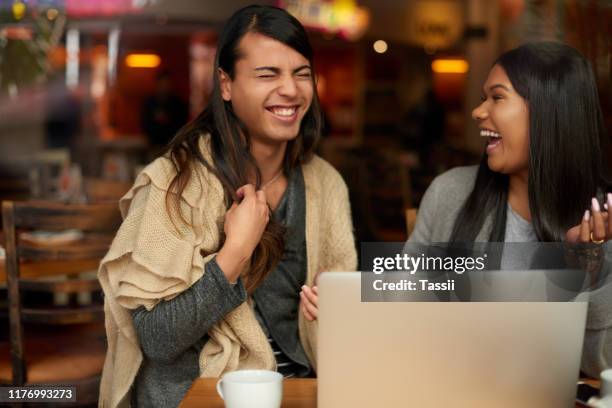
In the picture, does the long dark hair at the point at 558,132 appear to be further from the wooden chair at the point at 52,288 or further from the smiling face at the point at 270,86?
the wooden chair at the point at 52,288

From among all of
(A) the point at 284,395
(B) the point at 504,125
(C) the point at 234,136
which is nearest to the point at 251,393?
(A) the point at 284,395

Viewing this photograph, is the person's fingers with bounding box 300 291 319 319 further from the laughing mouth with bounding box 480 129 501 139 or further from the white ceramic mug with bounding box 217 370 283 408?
the laughing mouth with bounding box 480 129 501 139

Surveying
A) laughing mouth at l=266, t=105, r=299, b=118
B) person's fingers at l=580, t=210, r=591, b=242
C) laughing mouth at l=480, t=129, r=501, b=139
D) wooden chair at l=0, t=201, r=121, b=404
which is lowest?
wooden chair at l=0, t=201, r=121, b=404

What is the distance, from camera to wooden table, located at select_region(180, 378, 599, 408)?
62.5 inches

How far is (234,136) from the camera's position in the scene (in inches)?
83.3

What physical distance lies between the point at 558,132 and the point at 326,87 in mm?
9810

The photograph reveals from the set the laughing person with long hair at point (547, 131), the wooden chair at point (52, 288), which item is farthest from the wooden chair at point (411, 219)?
the wooden chair at point (52, 288)

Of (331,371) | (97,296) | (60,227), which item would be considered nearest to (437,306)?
(331,371)

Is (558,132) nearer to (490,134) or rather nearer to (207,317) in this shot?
(490,134)

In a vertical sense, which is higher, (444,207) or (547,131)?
(547,131)

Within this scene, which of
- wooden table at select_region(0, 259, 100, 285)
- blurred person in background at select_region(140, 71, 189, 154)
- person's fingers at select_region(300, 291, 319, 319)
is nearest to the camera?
person's fingers at select_region(300, 291, 319, 319)

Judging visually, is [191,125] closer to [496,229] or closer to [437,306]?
[496,229]

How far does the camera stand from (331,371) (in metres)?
1.34

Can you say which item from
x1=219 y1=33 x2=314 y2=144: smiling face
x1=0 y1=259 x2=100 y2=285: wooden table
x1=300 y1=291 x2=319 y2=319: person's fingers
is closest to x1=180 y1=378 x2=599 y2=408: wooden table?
x1=300 y1=291 x2=319 y2=319: person's fingers
